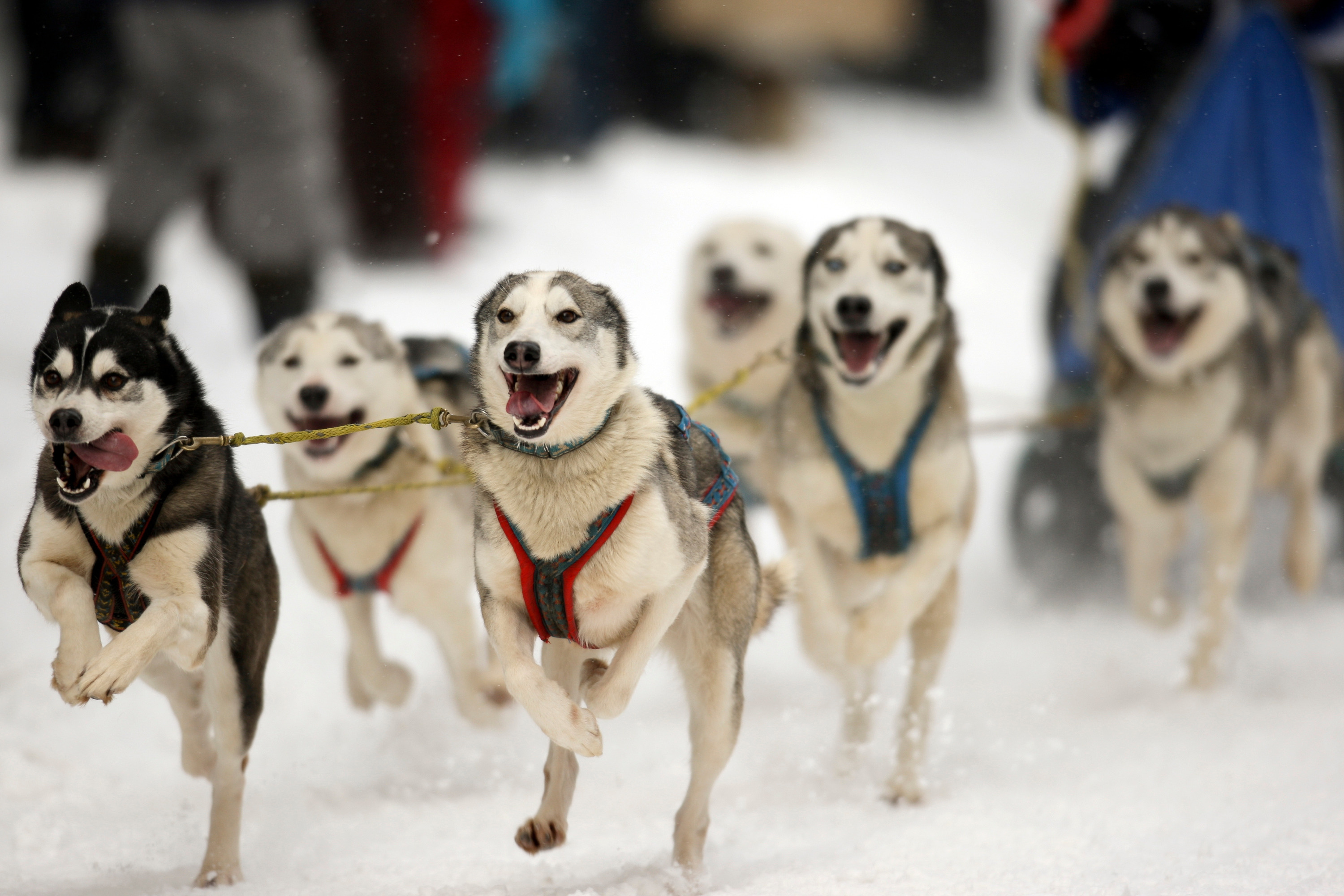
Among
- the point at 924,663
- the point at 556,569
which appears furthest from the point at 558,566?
the point at 924,663

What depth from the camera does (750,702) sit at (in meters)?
4.45

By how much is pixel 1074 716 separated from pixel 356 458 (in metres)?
2.73

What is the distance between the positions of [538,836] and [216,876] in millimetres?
799

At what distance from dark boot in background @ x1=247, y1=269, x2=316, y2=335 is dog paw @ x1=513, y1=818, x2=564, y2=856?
2.70m

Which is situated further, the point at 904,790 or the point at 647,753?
the point at 647,753

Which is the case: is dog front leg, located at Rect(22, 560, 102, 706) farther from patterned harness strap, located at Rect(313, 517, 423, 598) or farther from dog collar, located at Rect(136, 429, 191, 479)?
patterned harness strap, located at Rect(313, 517, 423, 598)

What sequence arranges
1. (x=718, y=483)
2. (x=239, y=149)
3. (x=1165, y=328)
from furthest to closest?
1. (x=1165, y=328)
2. (x=239, y=149)
3. (x=718, y=483)

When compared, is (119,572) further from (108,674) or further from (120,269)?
(120,269)

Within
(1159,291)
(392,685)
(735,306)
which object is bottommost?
(392,685)

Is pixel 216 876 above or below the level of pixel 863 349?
below

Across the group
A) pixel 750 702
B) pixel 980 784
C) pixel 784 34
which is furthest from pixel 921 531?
pixel 784 34

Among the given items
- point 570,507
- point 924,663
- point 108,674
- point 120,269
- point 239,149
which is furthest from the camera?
point 120,269

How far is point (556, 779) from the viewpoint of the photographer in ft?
8.67

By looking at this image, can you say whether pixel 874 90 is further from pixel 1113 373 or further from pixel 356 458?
pixel 356 458
